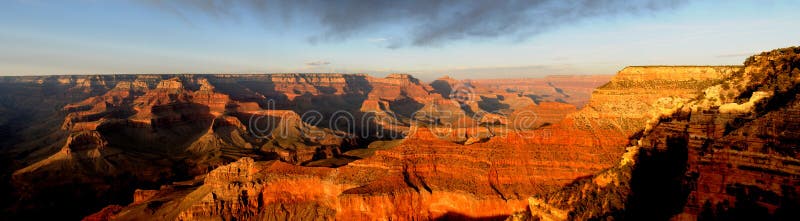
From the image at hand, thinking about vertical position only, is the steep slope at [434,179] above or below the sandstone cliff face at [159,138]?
above

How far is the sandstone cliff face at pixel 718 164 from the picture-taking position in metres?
12.7

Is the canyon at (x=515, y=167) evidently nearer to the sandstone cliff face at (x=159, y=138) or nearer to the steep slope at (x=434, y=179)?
the steep slope at (x=434, y=179)

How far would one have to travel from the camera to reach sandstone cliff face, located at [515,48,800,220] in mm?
12688

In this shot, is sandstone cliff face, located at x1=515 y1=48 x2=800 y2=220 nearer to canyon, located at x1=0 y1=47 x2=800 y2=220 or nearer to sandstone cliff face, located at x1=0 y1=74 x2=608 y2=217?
canyon, located at x1=0 y1=47 x2=800 y2=220

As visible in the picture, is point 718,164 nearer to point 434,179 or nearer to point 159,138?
point 434,179

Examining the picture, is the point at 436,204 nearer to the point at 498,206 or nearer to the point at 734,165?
the point at 498,206

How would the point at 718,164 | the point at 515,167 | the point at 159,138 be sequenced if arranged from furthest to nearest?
1. the point at 159,138
2. the point at 515,167
3. the point at 718,164

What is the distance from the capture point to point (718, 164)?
13.9 metres

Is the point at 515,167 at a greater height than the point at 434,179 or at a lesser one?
greater

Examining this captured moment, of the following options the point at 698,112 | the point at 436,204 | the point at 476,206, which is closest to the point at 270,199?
the point at 436,204

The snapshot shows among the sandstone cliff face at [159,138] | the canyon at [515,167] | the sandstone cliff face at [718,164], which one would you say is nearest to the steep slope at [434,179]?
the canyon at [515,167]

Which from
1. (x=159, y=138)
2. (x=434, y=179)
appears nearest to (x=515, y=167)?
(x=434, y=179)

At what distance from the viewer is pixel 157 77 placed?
597ft

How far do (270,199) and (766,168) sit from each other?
105 ft
